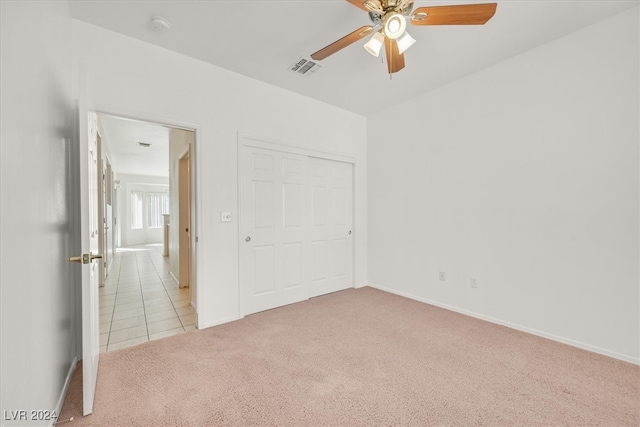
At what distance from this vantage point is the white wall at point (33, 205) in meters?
1.07

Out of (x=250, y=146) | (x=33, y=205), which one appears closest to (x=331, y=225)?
(x=250, y=146)

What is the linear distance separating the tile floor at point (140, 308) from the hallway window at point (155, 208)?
6260mm

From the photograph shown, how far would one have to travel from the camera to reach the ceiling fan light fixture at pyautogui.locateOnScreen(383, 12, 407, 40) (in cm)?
178

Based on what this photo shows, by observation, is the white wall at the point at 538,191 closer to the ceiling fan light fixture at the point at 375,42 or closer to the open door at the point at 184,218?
the ceiling fan light fixture at the point at 375,42

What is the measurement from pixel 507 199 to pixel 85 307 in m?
3.66

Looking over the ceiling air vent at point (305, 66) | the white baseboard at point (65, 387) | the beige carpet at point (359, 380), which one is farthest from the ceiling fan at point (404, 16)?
the white baseboard at point (65, 387)

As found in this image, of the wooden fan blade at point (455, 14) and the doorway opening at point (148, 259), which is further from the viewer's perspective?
the doorway opening at point (148, 259)

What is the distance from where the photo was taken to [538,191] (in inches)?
107

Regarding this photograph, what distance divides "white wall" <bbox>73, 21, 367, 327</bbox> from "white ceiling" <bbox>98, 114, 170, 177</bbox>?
0.52 meters

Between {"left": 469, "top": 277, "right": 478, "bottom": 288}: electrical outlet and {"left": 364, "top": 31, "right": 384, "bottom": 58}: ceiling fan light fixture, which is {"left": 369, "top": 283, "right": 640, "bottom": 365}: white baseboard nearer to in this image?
{"left": 469, "top": 277, "right": 478, "bottom": 288}: electrical outlet

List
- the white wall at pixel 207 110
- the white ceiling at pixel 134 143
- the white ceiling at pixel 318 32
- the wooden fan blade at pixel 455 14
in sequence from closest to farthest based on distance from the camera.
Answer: the wooden fan blade at pixel 455 14 < the white ceiling at pixel 318 32 < the white wall at pixel 207 110 < the white ceiling at pixel 134 143

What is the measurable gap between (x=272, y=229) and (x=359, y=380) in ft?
6.51

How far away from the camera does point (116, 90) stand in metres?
2.40

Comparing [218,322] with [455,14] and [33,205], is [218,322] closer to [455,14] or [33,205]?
[33,205]
